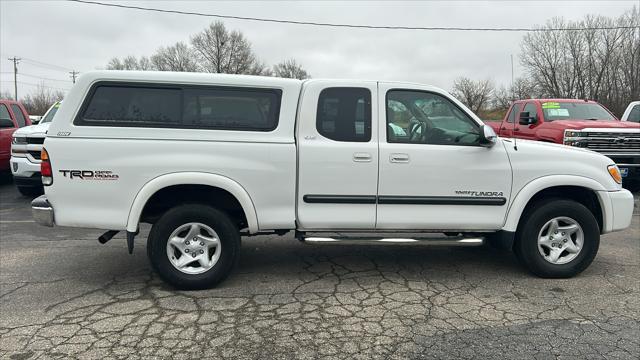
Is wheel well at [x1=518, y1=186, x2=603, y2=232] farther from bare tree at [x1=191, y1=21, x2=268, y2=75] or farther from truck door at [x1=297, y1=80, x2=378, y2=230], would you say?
bare tree at [x1=191, y1=21, x2=268, y2=75]

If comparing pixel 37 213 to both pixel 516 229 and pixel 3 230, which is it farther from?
pixel 516 229

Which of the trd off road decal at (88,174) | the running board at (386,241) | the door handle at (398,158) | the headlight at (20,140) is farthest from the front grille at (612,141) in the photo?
the headlight at (20,140)

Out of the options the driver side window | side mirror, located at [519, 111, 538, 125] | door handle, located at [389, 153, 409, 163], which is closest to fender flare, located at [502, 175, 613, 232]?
the driver side window

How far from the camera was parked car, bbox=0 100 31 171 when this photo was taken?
1039cm

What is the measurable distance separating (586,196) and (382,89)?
241 cm

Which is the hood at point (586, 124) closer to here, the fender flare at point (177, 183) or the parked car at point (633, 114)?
the parked car at point (633, 114)

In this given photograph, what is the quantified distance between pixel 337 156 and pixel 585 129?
663 centimetres

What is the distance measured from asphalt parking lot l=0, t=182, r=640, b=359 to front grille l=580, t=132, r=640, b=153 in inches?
150

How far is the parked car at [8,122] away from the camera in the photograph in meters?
10.4

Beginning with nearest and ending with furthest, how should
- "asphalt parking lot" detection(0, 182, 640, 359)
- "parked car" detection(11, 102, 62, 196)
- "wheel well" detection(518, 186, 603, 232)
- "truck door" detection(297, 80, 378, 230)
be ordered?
"asphalt parking lot" detection(0, 182, 640, 359) < "truck door" detection(297, 80, 378, 230) < "wheel well" detection(518, 186, 603, 232) < "parked car" detection(11, 102, 62, 196)

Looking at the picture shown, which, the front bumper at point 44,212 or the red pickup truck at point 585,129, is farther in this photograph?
the red pickup truck at point 585,129

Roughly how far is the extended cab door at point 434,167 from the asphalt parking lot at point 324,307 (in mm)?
679

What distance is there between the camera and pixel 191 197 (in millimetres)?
4660

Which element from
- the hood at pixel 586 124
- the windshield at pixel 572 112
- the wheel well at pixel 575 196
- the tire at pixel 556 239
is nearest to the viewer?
the tire at pixel 556 239
